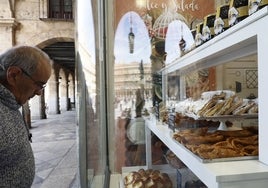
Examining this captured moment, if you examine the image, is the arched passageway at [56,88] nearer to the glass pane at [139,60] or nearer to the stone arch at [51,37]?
the stone arch at [51,37]

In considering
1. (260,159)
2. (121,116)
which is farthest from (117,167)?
(260,159)

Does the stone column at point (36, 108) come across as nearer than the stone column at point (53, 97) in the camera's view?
Yes

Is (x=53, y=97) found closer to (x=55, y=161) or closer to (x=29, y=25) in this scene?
(x=29, y=25)

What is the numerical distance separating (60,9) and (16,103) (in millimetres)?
8470

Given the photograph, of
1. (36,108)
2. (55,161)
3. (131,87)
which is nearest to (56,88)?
(36,108)

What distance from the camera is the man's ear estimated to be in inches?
39.4

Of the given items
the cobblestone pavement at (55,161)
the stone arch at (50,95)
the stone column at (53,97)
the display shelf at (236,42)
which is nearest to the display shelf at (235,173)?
the display shelf at (236,42)

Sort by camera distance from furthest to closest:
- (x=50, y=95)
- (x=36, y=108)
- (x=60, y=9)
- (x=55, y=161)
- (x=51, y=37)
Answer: (x=50, y=95) → (x=36, y=108) → (x=60, y=9) → (x=51, y=37) → (x=55, y=161)

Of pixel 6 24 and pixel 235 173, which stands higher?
pixel 6 24

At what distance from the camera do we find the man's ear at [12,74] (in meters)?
1.00

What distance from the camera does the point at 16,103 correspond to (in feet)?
3.32

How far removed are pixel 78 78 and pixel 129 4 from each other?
123cm

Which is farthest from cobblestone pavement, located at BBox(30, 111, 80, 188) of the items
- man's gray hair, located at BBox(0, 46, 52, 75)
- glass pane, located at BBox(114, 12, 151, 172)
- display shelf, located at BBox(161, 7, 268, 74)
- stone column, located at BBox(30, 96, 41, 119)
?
stone column, located at BBox(30, 96, 41, 119)

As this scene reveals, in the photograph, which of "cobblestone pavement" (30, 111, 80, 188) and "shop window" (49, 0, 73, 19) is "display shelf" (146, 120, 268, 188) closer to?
"cobblestone pavement" (30, 111, 80, 188)
